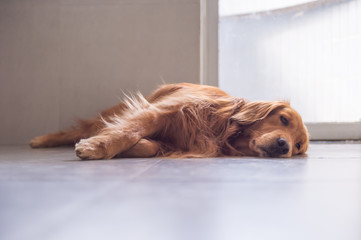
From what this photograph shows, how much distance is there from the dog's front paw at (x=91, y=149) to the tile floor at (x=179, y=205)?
1.03 ft

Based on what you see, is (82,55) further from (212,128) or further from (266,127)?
(266,127)

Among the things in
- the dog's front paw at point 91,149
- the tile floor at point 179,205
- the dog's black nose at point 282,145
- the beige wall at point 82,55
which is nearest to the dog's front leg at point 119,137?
the dog's front paw at point 91,149

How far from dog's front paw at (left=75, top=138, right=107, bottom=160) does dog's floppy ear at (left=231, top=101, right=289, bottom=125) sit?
24.4 inches

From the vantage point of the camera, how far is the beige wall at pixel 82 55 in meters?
2.90

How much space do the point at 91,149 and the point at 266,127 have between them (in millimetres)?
754

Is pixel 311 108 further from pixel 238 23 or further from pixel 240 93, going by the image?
pixel 238 23

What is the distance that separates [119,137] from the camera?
1.47 meters

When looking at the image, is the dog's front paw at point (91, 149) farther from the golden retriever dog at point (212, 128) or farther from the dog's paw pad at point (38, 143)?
the dog's paw pad at point (38, 143)

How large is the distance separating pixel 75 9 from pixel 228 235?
9.07ft

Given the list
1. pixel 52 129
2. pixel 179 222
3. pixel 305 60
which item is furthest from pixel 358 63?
pixel 179 222

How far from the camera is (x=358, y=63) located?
119 inches

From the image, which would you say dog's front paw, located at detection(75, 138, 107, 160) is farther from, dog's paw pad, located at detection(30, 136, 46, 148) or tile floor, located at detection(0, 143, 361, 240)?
dog's paw pad, located at detection(30, 136, 46, 148)

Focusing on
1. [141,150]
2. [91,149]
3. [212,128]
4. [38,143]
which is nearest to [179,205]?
[91,149]

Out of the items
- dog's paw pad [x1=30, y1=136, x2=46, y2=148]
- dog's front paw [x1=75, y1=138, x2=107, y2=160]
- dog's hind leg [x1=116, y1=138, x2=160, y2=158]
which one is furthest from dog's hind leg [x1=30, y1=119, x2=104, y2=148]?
dog's front paw [x1=75, y1=138, x2=107, y2=160]
